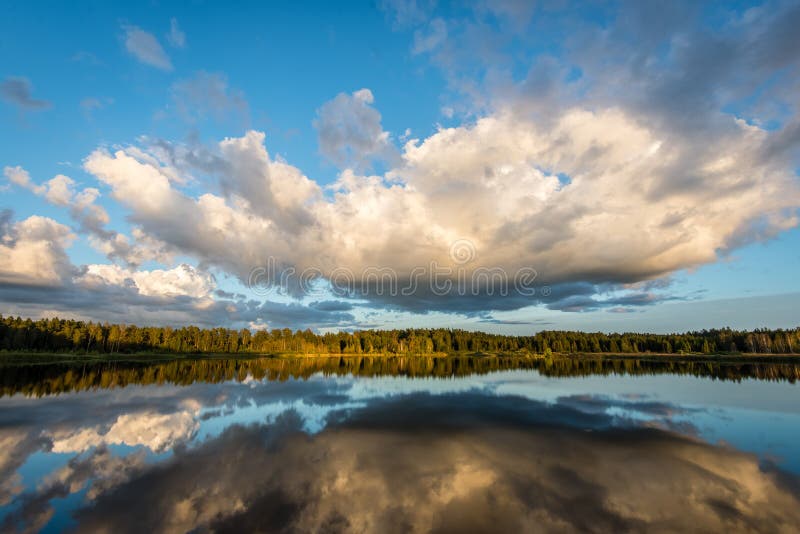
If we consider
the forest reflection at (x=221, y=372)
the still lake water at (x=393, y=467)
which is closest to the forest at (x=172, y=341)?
the forest reflection at (x=221, y=372)

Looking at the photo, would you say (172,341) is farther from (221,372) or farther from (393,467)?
(393,467)

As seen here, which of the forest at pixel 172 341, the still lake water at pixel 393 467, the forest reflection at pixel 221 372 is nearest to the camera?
the still lake water at pixel 393 467

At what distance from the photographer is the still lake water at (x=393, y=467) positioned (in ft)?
37.3

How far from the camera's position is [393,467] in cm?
1619

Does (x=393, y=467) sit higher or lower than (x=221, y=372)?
higher

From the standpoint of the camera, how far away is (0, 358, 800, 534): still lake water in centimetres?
1138

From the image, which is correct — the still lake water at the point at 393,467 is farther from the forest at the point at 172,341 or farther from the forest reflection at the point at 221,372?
the forest at the point at 172,341

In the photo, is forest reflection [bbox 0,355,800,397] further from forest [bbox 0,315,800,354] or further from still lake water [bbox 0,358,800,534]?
forest [bbox 0,315,800,354]

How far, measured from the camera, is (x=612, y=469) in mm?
16078

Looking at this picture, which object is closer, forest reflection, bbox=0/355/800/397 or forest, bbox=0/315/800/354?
forest reflection, bbox=0/355/800/397

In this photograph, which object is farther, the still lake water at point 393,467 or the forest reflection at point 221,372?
the forest reflection at point 221,372

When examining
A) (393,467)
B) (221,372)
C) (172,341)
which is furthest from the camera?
(172,341)

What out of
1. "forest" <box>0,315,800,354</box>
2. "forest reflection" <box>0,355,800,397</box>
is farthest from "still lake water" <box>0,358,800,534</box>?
"forest" <box>0,315,800,354</box>

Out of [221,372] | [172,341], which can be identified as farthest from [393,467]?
[172,341]
